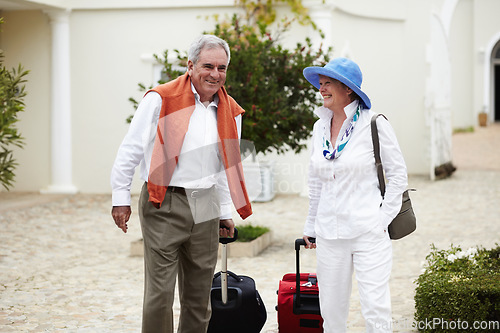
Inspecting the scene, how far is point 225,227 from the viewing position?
170 inches

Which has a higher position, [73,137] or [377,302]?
[73,137]

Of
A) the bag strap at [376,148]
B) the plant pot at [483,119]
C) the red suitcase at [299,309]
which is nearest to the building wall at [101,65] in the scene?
the red suitcase at [299,309]

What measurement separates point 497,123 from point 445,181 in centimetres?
1619

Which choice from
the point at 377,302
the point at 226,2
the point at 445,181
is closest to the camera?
the point at 377,302

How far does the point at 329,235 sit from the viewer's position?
390cm

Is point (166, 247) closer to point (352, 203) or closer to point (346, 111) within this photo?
point (352, 203)

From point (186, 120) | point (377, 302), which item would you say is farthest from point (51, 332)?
point (377, 302)

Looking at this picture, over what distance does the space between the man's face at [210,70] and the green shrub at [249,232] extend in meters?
4.78

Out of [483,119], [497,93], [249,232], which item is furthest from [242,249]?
[497,93]

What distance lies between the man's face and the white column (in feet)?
32.8

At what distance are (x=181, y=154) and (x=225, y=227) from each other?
604 millimetres

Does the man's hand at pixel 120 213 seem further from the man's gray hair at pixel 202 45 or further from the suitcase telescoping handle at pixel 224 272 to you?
the man's gray hair at pixel 202 45

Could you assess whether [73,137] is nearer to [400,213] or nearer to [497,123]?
[400,213]

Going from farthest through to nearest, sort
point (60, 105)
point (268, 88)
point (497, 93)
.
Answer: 1. point (497, 93)
2. point (60, 105)
3. point (268, 88)
